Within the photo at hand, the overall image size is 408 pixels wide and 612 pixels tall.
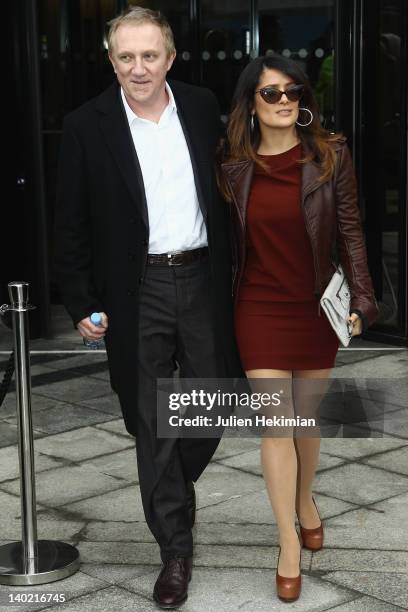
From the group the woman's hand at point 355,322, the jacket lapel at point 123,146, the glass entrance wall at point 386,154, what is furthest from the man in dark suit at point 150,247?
the glass entrance wall at point 386,154

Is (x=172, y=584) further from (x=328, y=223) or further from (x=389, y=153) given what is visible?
(x=389, y=153)

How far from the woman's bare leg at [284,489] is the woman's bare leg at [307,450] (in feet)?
0.72

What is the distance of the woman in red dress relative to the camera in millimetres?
4047

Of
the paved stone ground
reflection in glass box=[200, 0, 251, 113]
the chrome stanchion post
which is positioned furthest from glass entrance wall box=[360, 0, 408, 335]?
the chrome stanchion post

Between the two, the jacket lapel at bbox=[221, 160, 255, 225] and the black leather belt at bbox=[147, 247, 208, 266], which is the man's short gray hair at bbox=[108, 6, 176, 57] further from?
the black leather belt at bbox=[147, 247, 208, 266]

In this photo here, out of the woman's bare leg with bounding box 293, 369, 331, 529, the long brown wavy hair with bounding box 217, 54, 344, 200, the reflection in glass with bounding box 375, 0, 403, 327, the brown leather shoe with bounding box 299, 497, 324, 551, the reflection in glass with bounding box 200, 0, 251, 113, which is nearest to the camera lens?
the long brown wavy hair with bounding box 217, 54, 344, 200

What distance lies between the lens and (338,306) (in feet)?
13.1

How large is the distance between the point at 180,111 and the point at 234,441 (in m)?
2.35

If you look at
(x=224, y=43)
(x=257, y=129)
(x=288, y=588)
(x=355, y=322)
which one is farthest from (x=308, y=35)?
(x=288, y=588)

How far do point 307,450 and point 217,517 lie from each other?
712 mm

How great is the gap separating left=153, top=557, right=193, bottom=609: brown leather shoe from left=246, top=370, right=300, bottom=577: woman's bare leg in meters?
0.34

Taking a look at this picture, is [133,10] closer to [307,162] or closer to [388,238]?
[307,162]

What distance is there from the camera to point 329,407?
21.8ft

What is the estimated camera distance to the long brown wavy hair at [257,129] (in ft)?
13.4
